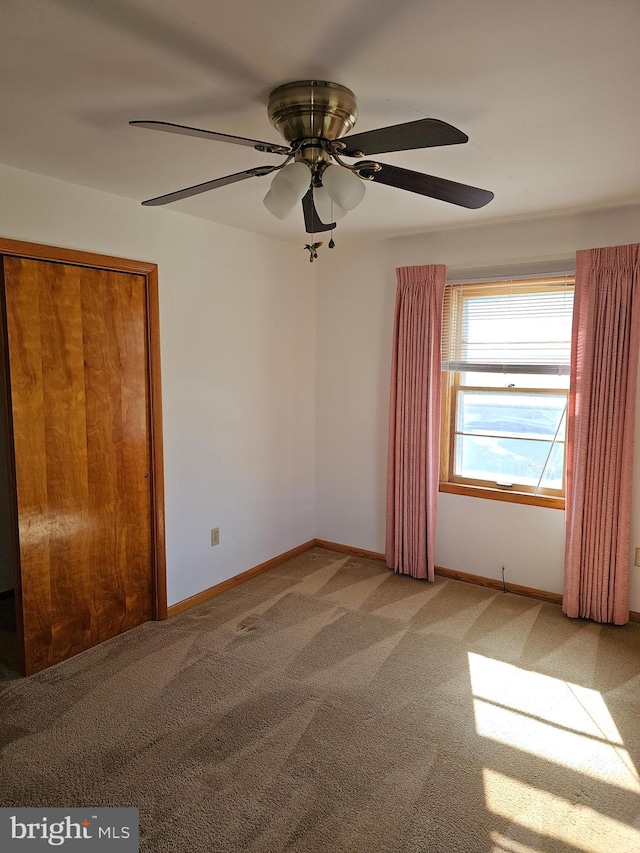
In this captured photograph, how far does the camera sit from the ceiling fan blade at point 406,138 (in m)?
1.45

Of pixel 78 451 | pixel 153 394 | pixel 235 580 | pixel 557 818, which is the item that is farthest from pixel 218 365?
pixel 557 818

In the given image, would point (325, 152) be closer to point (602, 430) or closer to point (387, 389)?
point (602, 430)

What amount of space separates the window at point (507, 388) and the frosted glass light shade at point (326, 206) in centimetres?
200

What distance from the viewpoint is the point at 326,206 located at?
1.99m

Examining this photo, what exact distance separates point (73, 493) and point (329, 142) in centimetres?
215

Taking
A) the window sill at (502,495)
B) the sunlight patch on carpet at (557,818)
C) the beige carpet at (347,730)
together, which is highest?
the window sill at (502,495)

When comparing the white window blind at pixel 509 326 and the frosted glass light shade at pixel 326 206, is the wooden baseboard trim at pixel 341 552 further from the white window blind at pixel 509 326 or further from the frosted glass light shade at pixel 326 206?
the frosted glass light shade at pixel 326 206

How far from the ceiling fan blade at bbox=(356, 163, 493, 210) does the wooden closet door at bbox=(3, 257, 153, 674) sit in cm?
176

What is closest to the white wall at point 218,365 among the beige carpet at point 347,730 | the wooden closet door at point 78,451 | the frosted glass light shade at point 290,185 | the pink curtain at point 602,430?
the wooden closet door at point 78,451

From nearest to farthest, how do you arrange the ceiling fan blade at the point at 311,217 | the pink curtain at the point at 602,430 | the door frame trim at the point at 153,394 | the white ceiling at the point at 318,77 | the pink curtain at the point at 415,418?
the white ceiling at the point at 318,77 < the ceiling fan blade at the point at 311,217 < the door frame trim at the point at 153,394 < the pink curtain at the point at 602,430 < the pink curtain at the point at 415,418

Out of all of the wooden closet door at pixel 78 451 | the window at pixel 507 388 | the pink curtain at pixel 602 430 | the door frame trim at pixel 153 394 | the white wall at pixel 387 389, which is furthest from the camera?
the window at pixel 507 388

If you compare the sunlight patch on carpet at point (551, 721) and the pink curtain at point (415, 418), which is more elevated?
the pink curtain at point (415, 418)

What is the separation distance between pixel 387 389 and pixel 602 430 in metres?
1.49

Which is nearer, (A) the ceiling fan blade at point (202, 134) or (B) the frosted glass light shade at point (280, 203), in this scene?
(A) the ceiling fan blade at point (202, 134)
